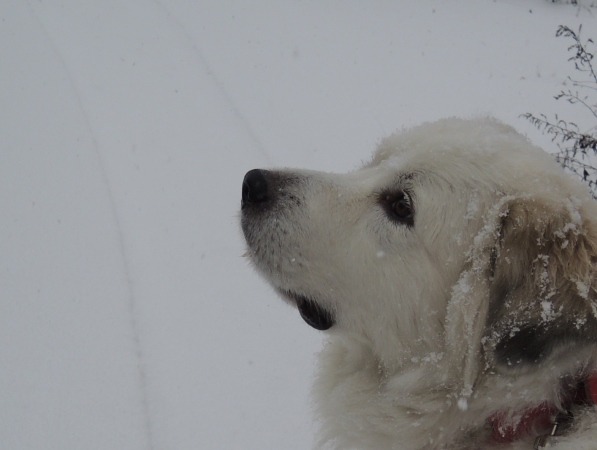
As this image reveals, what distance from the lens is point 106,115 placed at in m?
6.52

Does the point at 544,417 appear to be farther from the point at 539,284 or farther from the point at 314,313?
the point at 314,313

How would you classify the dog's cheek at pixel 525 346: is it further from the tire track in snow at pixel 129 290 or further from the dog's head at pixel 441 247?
the tire track in snow at pixel 129 290

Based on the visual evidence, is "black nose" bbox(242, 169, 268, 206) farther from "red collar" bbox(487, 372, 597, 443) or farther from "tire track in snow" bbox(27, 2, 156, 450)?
"tire track in snow" bbox(27, 2, 156, 450)

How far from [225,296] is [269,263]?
6.24 feet

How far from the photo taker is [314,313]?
93.4 inches

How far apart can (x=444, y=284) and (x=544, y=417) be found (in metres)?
0.55

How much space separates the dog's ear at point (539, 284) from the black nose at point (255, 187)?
3.25ft

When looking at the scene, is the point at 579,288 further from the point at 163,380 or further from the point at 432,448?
the point at 163,380

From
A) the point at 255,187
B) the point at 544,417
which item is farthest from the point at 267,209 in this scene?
the point at 544,417

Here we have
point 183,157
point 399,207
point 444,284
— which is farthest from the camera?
point 183,157

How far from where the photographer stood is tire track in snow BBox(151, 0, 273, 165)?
6043mm

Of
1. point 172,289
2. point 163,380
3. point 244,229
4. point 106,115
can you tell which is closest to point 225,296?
point 172,289

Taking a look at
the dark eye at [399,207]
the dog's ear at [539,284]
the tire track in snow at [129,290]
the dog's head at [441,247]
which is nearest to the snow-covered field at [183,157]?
the tire track in snow at [129,290]

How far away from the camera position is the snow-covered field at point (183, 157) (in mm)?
3383
